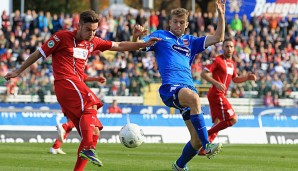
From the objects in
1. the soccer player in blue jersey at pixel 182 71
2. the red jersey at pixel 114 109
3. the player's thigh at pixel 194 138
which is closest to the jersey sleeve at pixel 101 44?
the soccer player in blue jersey at pixel 182 71

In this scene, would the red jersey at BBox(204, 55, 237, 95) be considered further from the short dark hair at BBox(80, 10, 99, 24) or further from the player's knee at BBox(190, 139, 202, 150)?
the short dark hair at BBox(80, 10, 99, 24)

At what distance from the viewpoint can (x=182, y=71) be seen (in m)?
12.0

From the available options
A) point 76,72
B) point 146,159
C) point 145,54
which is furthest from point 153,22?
point 76,72

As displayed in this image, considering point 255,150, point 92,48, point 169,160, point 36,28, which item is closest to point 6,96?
point 36,28

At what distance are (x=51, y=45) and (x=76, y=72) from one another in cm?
55

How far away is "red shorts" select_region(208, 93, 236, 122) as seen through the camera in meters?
17.5

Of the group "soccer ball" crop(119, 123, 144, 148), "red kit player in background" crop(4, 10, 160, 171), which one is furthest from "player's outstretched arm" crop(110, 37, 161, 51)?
"soccer ball" crop(119, 123, 144, 148)

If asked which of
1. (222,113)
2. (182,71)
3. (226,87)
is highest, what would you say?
(182,71)

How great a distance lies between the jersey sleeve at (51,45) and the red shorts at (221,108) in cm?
712

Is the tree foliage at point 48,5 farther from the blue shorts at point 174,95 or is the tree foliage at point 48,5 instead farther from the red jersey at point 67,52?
the red jersey at point 67,52

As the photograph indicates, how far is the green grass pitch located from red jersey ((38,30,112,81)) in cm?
228

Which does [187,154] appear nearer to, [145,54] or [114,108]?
[114,108]

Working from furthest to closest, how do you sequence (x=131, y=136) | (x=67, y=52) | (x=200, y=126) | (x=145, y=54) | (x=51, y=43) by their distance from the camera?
(x=145, y=54), (x=131, y=136), (x=200, y=126), (x=67, y=52), (x=51, y=43)

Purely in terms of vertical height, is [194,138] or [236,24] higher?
[194,138]
